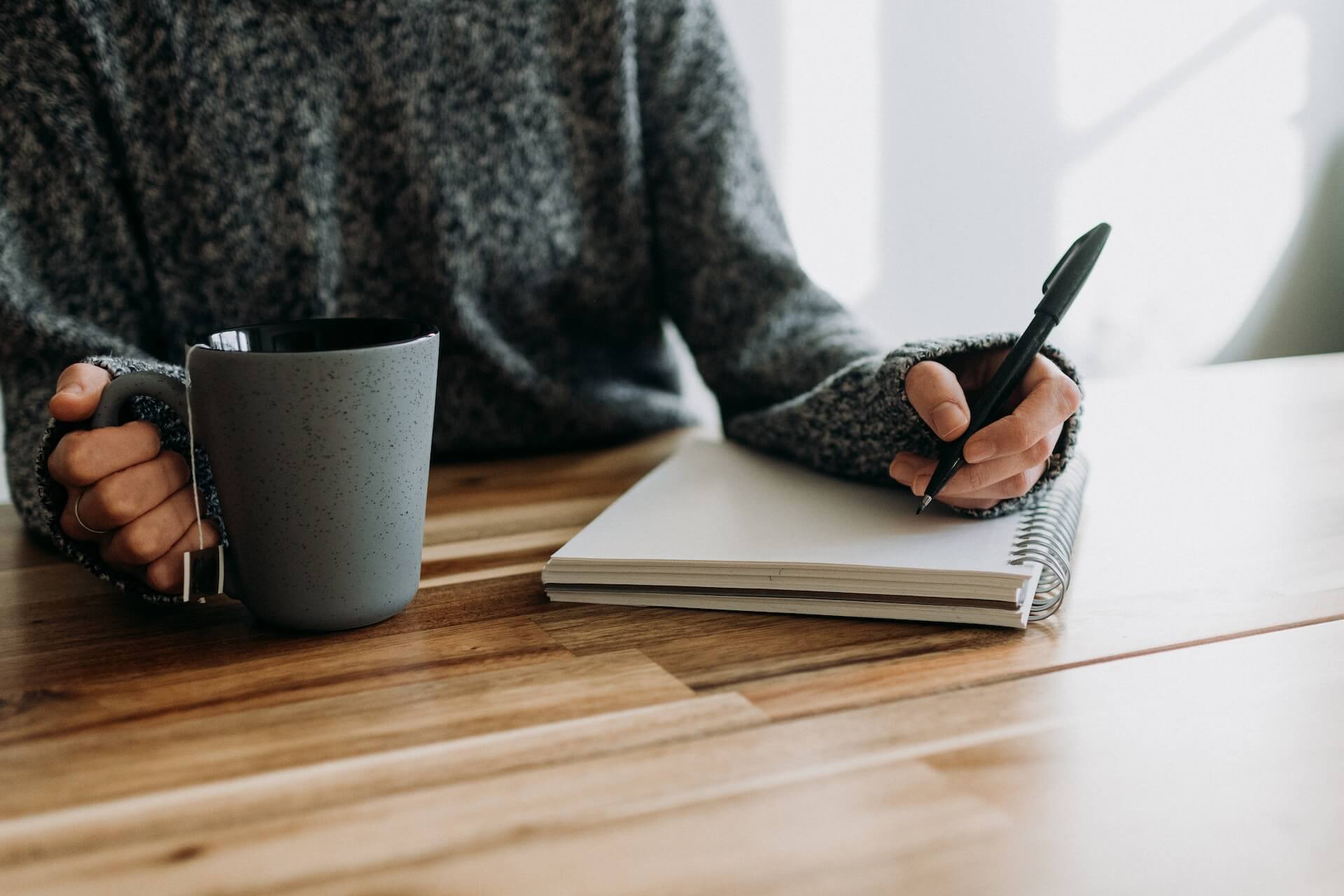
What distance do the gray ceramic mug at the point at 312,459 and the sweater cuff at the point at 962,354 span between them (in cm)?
25

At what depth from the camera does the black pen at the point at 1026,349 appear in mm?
517

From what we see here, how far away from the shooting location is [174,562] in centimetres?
47

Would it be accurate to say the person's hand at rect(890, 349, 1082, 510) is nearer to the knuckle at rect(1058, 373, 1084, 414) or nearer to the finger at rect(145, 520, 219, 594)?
the knuckle at rect(1058, 373, 1084, 414)

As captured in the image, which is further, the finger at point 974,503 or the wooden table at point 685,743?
A: the finger at point 974,503

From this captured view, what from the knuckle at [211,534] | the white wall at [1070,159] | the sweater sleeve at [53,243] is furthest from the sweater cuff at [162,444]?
the white wall at [1070,159]

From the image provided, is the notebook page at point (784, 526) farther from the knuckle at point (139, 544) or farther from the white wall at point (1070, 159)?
the white wall at point (1070, 159)

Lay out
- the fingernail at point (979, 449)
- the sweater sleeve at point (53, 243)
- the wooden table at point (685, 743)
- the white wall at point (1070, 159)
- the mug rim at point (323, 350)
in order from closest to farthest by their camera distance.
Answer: the wooden table at point (685, 743) < the mug rim at point (323, 350) < the fingernail at point (979, 449) < the sweater sleeve at point (53, 243) < the white wall at point (1070, 159)

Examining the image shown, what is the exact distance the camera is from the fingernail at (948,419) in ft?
1.69

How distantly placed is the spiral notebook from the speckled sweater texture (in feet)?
0.42

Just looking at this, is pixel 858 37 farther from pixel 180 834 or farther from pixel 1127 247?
pixel 180 834

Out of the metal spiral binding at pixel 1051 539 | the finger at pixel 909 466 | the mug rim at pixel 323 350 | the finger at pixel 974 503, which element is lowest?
the metal spiral binding at pixel 1051 539

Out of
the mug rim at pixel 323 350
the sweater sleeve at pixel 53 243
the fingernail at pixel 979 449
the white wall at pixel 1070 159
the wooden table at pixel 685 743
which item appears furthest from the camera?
the white wall at pixel 1070 159

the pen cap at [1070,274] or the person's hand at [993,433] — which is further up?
the pen cap at [1070,274]

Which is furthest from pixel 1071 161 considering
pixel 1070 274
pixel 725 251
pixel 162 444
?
pixel 162 444
